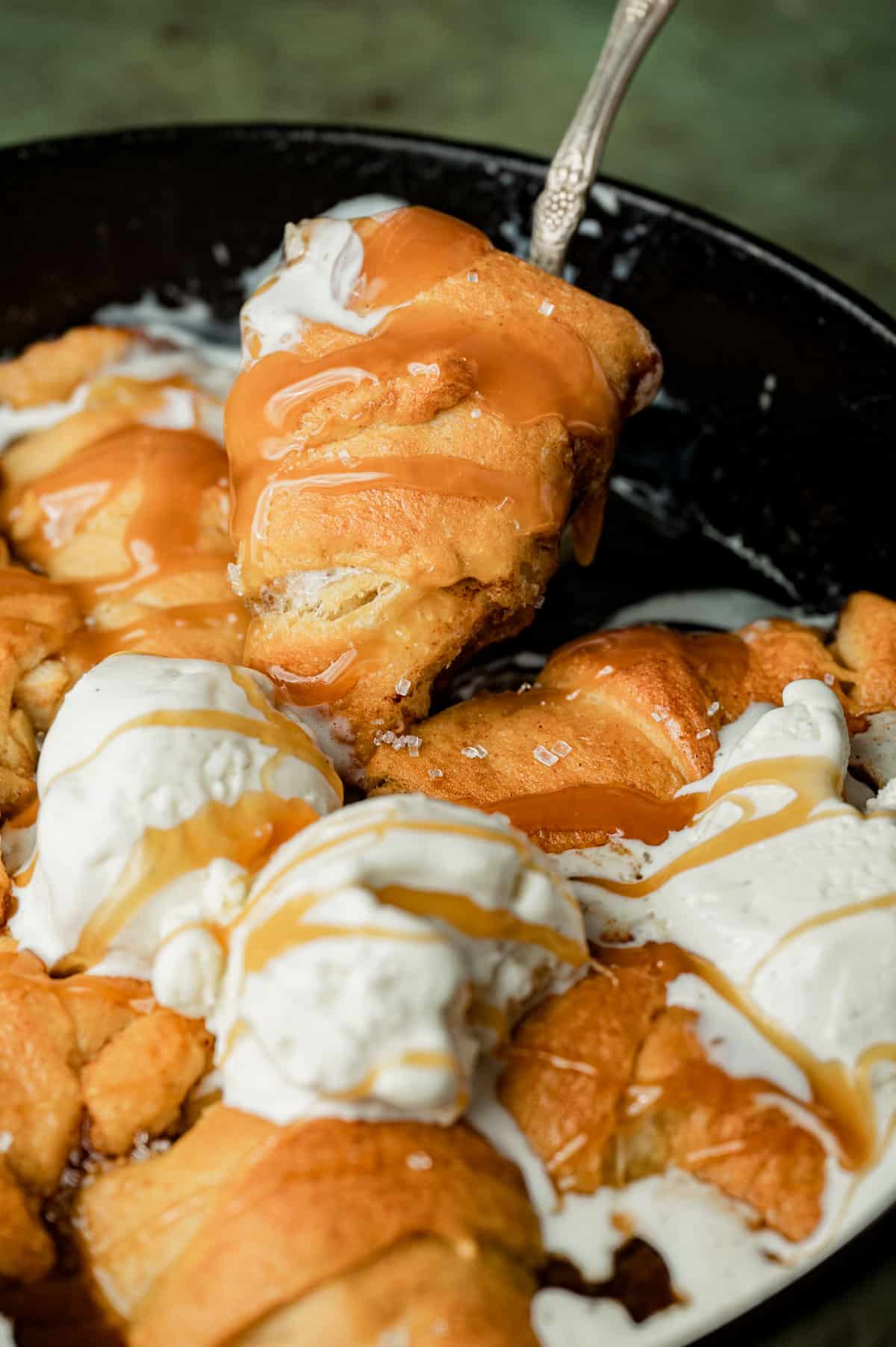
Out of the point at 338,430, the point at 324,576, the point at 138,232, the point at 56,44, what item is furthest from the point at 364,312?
the point at 56,44

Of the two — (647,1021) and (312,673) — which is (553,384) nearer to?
(312,673)

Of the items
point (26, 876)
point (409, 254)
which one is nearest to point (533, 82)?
point (409, 254)

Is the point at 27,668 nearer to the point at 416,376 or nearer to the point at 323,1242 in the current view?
the point at 416,376

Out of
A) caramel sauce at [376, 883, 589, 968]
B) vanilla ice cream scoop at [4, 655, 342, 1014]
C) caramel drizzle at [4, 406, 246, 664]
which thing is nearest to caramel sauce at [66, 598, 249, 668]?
caramel drizzle at [4, 406, 246, 664]

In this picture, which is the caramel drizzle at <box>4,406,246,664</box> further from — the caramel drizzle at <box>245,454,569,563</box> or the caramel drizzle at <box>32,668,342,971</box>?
the caramel drizzle at <box>32,668,342,971</box>

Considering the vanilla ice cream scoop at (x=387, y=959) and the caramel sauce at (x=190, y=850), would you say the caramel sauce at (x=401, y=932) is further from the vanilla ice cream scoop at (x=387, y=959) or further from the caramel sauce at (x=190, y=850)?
the caramel sauce at (x=190, y=850)
